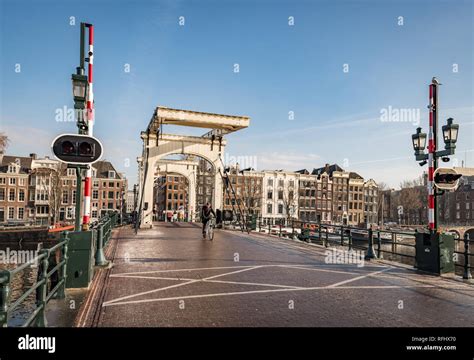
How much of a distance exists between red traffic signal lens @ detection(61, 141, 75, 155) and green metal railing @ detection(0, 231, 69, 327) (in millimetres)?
1421

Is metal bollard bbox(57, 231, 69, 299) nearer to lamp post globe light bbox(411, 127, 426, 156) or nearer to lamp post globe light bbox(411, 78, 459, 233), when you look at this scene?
lamp post globe light bbox(411, 78, 459, 233)

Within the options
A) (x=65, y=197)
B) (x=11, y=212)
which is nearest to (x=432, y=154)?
(x=65, y=197)

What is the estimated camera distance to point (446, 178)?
9.20 m

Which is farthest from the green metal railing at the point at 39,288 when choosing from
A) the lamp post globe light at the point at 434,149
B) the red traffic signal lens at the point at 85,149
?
the lamp post globe light at the point at 434,149

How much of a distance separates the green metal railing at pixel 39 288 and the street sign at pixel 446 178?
891 cm

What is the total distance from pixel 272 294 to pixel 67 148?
4519 mm

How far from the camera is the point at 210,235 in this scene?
16.1 meters

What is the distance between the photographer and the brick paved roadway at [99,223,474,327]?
5.16 meters

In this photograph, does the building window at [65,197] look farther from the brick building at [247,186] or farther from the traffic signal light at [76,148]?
the traffic signal light at [76,148]

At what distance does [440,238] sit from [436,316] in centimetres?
410

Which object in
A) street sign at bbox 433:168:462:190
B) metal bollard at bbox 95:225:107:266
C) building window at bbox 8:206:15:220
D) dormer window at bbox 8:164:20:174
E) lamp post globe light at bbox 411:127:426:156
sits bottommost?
building window at bbox 8:206:15:220

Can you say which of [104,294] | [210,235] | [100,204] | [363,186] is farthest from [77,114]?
[363,186]

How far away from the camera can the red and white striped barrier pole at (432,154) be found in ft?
30.8

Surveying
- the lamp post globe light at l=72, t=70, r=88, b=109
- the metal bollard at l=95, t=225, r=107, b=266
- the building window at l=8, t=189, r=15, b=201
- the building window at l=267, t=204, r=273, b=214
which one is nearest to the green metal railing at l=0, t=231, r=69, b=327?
the lamp post globe light at l=72, t=70, r=88, b=109
